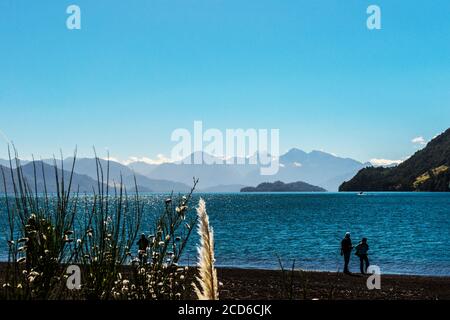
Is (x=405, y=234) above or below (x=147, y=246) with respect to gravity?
below

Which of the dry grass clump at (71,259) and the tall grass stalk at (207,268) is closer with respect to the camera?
the tall grass stalk at (207,268)

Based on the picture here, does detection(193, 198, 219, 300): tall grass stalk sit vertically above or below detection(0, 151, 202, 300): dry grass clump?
above

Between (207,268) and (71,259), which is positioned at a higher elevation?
(207,268)

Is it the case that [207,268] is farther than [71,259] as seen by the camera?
No

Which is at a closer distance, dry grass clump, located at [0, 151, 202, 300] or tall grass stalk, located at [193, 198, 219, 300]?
tall grass stalk, located at [193, 198, 219, 300]

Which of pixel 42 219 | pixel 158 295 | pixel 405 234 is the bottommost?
pixel 405 234

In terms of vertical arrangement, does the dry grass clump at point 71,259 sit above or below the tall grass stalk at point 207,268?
below

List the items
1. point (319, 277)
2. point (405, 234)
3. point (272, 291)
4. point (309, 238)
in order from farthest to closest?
point (405, 234) < point (309, 238) < point (319, 277) < point (272, 291)
